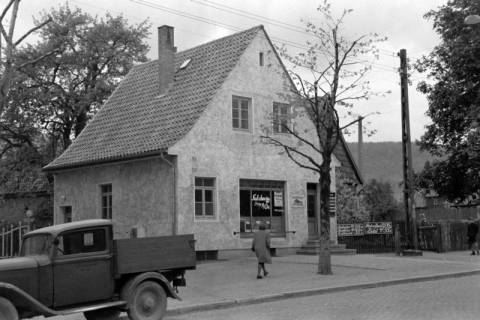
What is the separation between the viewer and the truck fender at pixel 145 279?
10.5 meters

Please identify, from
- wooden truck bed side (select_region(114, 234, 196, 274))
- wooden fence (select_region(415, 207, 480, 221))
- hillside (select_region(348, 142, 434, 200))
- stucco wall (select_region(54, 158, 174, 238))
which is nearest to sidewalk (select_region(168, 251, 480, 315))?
wooden truck bed side (select_region(114, 234, 196, 274))

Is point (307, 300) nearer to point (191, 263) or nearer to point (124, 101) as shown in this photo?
point (191, 263)

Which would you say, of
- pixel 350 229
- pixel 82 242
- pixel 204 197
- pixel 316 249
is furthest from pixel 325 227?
pixel 82 242

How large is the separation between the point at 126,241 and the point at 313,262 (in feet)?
39.2

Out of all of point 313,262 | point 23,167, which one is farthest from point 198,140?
point 23,167

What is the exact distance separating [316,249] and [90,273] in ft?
52.2

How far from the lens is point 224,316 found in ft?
38.2

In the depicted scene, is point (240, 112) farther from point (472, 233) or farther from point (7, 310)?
point (7, 310)

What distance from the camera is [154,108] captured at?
82.4 ft

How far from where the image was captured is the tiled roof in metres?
23.0

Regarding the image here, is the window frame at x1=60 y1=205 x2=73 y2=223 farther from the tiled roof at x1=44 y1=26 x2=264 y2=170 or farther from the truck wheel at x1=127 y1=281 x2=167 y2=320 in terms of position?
the truck wheel at x1=127 y1=281 x2=167 y2=320

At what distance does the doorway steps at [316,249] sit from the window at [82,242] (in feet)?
50.9

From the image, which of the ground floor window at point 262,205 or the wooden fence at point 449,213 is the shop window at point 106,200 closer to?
the ground floor window at point 262,205

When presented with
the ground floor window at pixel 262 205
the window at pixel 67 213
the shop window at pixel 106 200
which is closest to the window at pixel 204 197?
the ground floor window at pixel 262 205
